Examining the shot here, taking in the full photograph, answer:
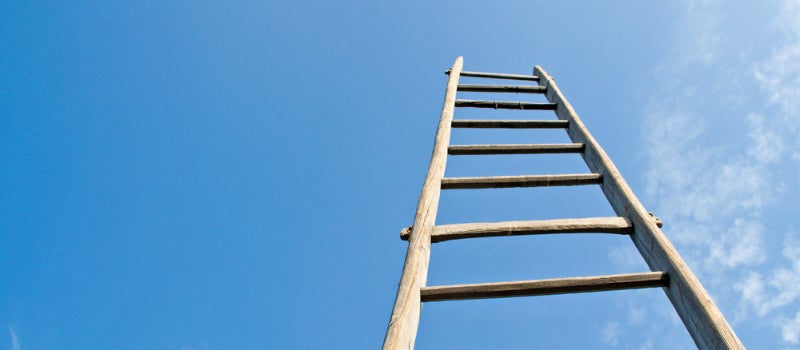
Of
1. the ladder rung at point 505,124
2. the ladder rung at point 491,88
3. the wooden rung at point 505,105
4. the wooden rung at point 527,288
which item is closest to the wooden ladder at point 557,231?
the wooden rung at point 527,288

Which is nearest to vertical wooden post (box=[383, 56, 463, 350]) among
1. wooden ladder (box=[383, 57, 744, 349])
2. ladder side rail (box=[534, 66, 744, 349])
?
wooden ladder (box=[383, 57, 744, 349])

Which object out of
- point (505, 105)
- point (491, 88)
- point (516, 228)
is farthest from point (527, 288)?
point (491, 88)

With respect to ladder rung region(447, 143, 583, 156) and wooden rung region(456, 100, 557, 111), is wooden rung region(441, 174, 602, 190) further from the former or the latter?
wooden rung region(456, 100, 557, 111)

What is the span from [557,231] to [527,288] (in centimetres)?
37

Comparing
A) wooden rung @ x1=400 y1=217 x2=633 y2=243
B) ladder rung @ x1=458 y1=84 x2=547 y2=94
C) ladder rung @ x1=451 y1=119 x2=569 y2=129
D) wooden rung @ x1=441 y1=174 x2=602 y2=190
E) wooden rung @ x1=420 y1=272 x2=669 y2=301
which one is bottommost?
wooden rung @ x1=420 y1=272 x2=669 y2=301

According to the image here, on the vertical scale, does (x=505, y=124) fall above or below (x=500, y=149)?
above

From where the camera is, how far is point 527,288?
4.88ft

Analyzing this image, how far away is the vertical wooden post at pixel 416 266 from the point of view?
131cm

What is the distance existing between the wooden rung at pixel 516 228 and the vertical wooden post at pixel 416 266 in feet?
0.18

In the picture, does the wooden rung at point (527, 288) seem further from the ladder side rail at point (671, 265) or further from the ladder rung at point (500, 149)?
the ladder rung at point (500, 149)

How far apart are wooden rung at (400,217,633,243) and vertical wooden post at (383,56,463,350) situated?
0.18ft

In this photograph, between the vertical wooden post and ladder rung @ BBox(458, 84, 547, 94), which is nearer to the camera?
the vertical wooden post

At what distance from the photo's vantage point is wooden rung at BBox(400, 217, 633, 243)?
5.71 feet

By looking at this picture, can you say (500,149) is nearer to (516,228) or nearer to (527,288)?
(516,228)
